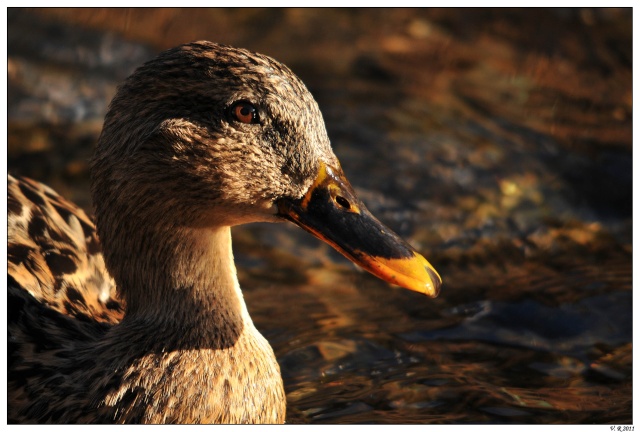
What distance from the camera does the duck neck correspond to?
4574 millimetres

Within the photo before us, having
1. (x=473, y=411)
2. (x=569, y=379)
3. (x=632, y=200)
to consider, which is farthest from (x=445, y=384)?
(x=632, y=200)

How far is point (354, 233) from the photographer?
4309mm

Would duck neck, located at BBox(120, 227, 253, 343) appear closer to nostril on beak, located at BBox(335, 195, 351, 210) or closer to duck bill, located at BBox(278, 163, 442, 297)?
duck bill, located at BBox(278, 163, 442, 297)

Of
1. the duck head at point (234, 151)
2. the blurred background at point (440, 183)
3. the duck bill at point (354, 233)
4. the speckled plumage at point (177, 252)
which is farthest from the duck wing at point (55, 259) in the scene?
the duck bill at point (354, 233)

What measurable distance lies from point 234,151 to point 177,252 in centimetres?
56

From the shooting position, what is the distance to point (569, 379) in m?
5.41

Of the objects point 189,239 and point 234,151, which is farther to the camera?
point 189,239

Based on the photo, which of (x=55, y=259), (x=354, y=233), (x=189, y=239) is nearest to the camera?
(x=354, y=233)

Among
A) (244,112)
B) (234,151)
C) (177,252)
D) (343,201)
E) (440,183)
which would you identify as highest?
(440,183)

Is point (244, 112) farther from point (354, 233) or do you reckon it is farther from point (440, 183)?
point (440, 183)

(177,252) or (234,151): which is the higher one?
(234,151)

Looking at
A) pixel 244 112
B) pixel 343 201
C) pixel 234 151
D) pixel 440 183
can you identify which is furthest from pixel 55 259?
pixel 440 183

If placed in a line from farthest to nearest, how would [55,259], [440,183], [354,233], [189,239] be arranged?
[440,183], [55,259], [189,239], [354,233]

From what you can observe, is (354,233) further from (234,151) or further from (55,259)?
(55,259)
